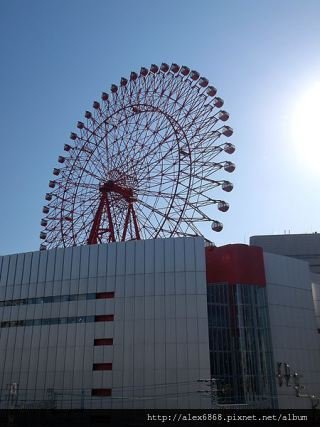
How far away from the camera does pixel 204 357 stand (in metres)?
26.0

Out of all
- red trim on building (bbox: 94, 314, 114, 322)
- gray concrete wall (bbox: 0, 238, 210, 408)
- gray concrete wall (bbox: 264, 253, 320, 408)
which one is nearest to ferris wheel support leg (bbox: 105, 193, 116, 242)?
gray concrete wall (bbox: 0, 238, 210, 408)

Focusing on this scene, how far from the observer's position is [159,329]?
1077 inches

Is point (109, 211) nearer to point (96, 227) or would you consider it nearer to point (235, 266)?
point (96, 227)

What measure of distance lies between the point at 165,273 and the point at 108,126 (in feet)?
47.6

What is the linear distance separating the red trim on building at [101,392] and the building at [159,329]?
9 centimetres

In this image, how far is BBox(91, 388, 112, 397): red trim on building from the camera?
26.8 m

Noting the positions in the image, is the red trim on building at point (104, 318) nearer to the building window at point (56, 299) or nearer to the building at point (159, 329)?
the building at point (159, 329)

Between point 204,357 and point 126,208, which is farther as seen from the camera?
point 126,208

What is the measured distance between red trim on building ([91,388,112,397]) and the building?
0.09m

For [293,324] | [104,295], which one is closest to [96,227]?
[104,295]

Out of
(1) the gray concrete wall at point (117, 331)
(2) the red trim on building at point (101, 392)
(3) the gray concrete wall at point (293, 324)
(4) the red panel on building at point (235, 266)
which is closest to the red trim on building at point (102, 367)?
(1) the gray concrete wall at point (117, 331)

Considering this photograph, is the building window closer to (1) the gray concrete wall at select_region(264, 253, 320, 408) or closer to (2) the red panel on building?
(2) the red panel on building
